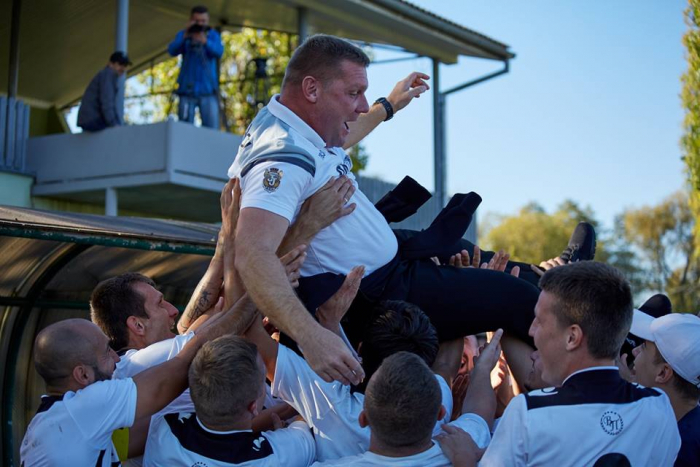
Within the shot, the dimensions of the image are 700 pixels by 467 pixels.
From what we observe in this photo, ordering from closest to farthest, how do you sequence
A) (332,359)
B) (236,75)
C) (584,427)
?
(584,427) < (332,359) < (236,75)

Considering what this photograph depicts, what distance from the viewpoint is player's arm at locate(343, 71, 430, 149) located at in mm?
4918

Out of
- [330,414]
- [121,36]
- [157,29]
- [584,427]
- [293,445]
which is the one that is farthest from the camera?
[157,29]

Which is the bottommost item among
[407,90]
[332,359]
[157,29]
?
[332,359]

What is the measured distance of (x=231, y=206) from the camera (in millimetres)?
4234

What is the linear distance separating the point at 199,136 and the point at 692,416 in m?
9.53

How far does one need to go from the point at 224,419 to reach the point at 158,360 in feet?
2.05

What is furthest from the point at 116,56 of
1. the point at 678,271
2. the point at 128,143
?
the point at 678,271

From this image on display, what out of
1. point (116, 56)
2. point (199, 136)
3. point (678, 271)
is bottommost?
point (678, 271)

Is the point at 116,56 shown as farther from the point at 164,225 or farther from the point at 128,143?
the point at 164,225

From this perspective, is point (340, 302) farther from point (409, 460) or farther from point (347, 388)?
point (409, 460)

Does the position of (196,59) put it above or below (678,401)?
above

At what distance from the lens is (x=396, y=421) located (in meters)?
3.31

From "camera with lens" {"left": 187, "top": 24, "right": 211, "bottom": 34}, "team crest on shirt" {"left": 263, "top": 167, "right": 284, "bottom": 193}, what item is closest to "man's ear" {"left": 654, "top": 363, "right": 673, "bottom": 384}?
"team crest on shirt" {"left": 263, "top": 167, "right": 284, "bottom": 193}

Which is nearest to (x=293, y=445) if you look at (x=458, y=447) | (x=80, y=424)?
(x=458, y=447)
